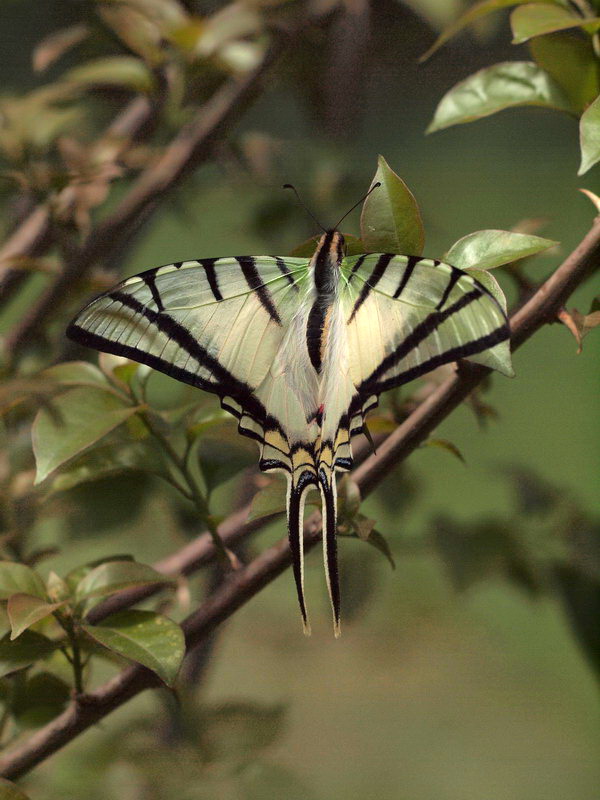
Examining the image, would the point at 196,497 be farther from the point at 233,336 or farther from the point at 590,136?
the point at 590,136

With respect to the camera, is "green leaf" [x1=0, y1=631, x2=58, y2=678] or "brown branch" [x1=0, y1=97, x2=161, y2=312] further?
"brown branch" [x1=0, y1=97, x2=161, y2=312]

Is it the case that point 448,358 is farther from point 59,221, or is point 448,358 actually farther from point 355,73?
A: point 355,73

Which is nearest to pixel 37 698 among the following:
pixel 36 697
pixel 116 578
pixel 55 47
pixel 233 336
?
pixel 36 697

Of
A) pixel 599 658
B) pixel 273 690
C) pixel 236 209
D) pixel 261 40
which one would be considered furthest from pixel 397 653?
pixel 261 40

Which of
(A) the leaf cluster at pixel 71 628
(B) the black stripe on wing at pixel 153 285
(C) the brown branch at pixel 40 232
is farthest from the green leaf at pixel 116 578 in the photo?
(C) the brown branch at pixel 40 232

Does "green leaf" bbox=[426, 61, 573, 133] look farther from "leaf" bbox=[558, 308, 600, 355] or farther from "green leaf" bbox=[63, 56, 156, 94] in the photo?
"green leaf" bbox=[63, 56, 156, 94]

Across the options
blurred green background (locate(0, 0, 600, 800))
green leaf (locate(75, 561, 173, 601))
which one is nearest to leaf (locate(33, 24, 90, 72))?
blurred green background (locate(0, 0, 600, 800))

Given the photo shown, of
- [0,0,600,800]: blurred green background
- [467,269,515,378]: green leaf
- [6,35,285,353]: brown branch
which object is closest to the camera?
[467,269,515,378]: green leaf
